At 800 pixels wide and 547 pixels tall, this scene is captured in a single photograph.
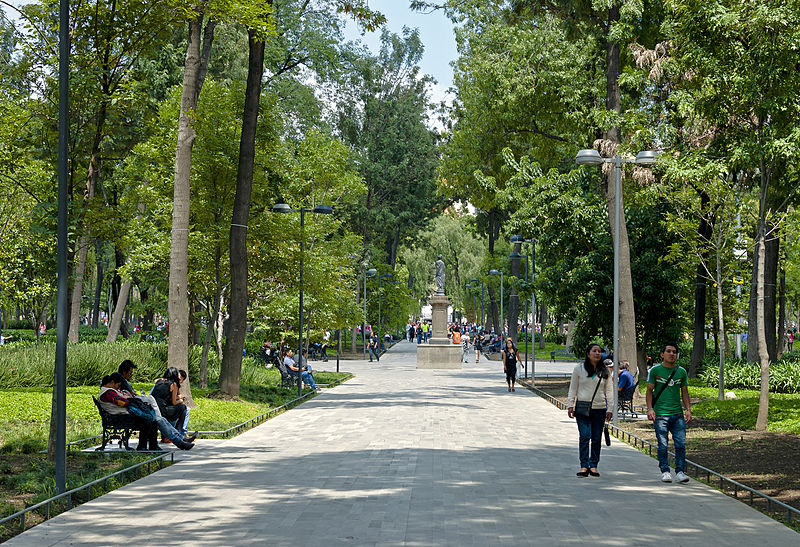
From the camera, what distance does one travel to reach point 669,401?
455 inches

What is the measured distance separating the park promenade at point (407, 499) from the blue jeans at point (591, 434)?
0.89 feet

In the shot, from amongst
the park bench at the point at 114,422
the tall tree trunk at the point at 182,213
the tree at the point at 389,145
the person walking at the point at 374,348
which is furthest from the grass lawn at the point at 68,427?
the tree at the point at 389,145

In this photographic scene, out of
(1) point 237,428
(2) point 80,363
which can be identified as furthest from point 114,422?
(2) point 80,363

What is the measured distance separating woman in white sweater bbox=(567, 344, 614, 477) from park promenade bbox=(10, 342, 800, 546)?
29 centimetres

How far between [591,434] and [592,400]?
1.47 feet

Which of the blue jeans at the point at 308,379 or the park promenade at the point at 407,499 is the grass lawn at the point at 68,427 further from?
the park promenade at the point at 407,499

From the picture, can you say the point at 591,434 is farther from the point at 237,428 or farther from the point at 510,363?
the point at 510,363

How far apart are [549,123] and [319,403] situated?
1249 centimetres

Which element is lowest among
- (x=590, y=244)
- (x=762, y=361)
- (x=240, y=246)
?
(x=762, y=361)

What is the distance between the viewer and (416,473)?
12328 mm

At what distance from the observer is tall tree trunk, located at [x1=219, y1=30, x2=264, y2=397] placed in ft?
76.6

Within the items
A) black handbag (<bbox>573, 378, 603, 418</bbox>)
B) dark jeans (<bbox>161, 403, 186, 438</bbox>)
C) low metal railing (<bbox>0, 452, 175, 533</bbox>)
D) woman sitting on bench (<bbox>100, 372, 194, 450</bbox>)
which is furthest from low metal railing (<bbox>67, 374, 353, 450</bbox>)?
black handbag (<bbox>573, 378, 603, 418</bbox>)

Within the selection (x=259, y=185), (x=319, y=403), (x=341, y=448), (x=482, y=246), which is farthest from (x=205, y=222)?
(x=482, y=246)

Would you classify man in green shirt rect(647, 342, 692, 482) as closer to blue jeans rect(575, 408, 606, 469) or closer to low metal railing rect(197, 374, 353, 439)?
blue jeans rect(575, 408, 606, 469)
